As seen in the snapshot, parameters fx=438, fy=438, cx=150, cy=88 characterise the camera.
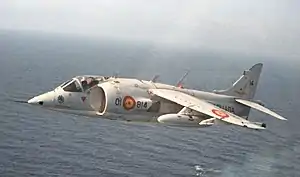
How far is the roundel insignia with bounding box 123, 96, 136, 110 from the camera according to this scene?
32938 mm

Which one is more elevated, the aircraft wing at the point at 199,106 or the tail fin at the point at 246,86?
the tail fin at the point at 246,86

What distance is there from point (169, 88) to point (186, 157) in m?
47.7

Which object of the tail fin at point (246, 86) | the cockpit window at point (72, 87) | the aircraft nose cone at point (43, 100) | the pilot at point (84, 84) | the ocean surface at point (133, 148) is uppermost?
the tail fin at point (246, 86)

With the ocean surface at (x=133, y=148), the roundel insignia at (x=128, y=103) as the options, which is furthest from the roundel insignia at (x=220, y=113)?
the ocean surface at (x=133, y=148)

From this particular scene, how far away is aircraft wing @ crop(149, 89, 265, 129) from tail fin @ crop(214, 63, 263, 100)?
6.40m

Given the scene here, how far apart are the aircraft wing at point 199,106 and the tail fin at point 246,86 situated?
640cm

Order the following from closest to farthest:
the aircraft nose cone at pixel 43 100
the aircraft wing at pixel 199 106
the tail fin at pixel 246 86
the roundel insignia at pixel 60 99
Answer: the aircraft wing at pixel 199 106 < the aircraft nose cone at pixel 43 100 < the roundel insignia at pixel 60 99 < the tail fin at pixel 246 86

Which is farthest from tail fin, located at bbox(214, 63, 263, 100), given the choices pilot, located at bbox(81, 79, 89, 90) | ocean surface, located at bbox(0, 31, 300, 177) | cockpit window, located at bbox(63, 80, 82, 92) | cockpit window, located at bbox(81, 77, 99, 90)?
ocean surface, located at bbox(0, 31, 300, 177)

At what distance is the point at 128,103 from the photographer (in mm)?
33062

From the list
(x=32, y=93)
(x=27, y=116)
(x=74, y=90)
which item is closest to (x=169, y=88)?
(x=74, y=90)

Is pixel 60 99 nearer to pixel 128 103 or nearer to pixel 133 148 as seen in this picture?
pixel 128 103

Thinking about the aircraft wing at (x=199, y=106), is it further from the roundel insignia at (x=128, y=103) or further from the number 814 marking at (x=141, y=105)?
the roundel insignia at (x=128, y=103)

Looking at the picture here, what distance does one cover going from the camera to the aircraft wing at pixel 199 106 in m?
29.3

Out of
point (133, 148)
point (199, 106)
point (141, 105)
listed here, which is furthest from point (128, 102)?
point (133, 148)
